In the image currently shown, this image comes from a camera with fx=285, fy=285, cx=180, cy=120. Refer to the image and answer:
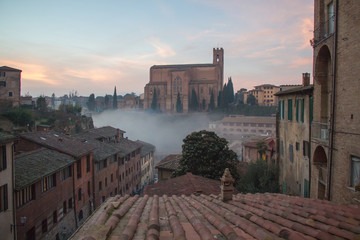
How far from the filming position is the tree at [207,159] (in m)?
24.7

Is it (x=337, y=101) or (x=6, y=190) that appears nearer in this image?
(x=337, y=101)

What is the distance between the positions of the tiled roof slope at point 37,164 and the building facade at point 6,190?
1.82ft

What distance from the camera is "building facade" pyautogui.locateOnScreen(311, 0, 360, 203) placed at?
10.0 m

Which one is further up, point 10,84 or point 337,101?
point 10,84

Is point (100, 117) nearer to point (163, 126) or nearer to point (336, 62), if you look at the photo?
point (163, 126)

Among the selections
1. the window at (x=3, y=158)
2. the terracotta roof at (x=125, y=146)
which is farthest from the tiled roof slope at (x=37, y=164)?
the terracotta roof at (x=125, y=146)

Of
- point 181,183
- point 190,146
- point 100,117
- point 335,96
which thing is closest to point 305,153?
point 335,96

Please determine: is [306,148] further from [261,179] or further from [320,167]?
[261,179]

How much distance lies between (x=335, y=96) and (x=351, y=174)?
3.15 metres

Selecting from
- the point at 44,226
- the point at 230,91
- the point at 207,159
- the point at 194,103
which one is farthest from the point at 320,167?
the point at 194,103

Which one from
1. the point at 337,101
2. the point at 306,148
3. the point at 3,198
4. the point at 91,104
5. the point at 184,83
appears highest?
the point at 184,83

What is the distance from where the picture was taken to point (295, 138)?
17.0 meters

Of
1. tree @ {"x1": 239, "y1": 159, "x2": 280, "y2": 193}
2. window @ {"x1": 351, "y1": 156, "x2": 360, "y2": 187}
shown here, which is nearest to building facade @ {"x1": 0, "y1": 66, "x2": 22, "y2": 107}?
tree @ {"x1": 239, "y1": 159, "x2": 280, "y2": 193}

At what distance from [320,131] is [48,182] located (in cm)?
1461
